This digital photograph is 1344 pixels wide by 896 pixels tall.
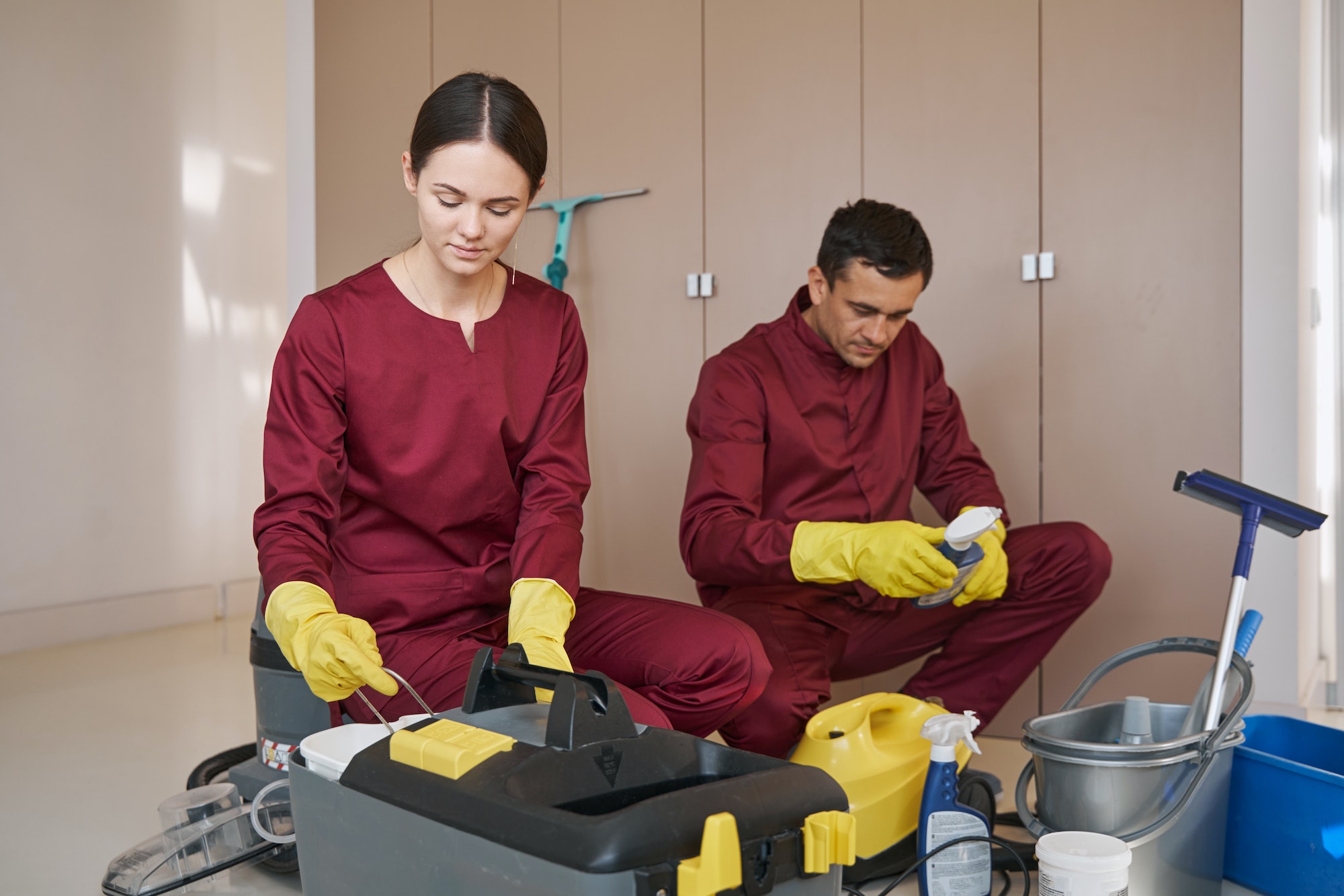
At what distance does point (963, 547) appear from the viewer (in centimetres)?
163

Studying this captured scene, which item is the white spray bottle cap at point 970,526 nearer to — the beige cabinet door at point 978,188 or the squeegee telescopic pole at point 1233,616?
the squeegee telescopic pole at point 1233,616

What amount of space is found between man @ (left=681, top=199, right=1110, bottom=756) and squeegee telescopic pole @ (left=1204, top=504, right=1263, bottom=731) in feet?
1.39

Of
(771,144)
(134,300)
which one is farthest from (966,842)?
(134,300)

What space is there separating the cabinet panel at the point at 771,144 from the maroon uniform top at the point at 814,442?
0.47m

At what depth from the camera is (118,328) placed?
3.75 meters

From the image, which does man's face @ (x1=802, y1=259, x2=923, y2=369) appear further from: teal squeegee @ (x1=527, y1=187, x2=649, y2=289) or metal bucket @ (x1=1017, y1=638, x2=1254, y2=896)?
teal squeegee @ (x1=527, y1=187, x2=649, y2=289)

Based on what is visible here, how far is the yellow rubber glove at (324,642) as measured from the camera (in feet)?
3.67

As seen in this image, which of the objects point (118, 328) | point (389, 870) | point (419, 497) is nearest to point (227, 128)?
point (118, 328)

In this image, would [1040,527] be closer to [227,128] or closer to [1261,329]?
[1261,329]

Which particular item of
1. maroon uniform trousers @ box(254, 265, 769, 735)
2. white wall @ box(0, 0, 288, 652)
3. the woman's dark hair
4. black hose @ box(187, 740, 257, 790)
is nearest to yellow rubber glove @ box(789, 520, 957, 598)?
maroon uniform trousers @ box(254, 265, 769, 735)

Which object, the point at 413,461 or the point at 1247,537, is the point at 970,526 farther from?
the point at 413,461

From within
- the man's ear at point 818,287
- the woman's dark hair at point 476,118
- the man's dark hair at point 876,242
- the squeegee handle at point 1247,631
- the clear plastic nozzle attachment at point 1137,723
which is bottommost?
the clear plastic nozzle attachment at point 1137,723

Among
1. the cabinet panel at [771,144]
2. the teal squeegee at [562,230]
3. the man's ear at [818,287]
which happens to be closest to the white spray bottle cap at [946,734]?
the man's ear at [818,287]

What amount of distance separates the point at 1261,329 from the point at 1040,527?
2.01ft
